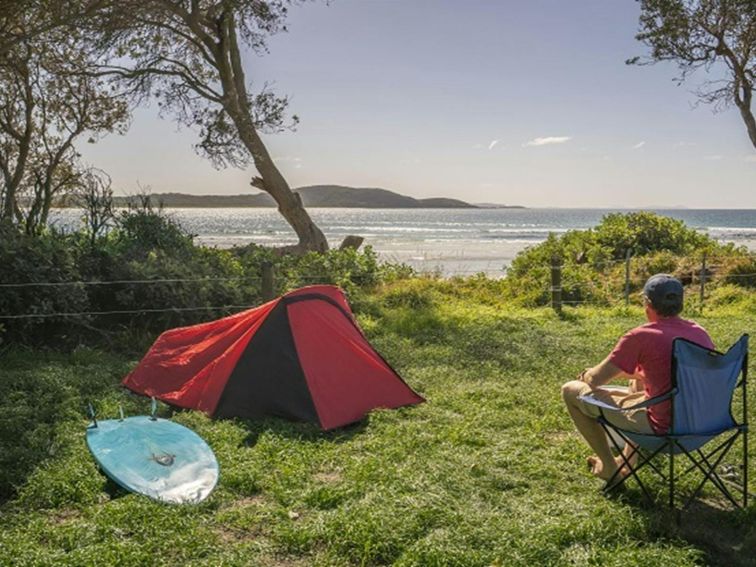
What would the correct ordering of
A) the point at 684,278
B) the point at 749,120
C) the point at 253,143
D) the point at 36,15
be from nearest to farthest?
the point at 36,15 → the point at 749,120 → the point at 684,278 → the point at 253,143

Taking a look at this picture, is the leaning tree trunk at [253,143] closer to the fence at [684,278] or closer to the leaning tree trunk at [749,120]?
the fence at [684,278]

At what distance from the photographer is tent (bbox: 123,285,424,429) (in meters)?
5.79

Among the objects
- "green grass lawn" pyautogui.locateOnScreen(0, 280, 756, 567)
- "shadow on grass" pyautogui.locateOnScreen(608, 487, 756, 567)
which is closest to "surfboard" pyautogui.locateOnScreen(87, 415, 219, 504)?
"green grass lawn" pyautogui.locateOnScreen(0, 280, 756, 567)

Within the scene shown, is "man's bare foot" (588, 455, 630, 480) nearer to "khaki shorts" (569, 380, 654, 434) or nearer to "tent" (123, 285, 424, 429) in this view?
"khaki shorts" (569, 380, 654, 434)

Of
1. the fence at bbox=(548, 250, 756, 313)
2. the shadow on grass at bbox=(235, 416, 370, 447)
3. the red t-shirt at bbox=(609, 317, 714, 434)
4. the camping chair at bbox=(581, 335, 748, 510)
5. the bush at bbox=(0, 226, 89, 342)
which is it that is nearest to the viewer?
the camping chair at bbox=(581, 335, 748, 510)

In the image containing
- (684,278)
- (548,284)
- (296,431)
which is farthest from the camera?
(684,278)

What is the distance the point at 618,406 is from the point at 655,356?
18.5 inches

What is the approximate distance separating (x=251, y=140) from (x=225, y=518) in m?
13.7

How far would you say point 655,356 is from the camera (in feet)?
12.5

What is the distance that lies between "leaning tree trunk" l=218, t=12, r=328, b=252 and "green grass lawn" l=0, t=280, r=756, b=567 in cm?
1041

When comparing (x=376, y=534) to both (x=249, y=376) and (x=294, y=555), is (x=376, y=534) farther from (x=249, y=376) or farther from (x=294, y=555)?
(x=249, y=376)

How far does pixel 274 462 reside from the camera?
15.5 ft

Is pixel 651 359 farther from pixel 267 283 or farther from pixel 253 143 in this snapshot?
pixel 253 143

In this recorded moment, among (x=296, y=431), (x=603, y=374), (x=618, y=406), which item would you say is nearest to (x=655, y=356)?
(x=603, y=374)
